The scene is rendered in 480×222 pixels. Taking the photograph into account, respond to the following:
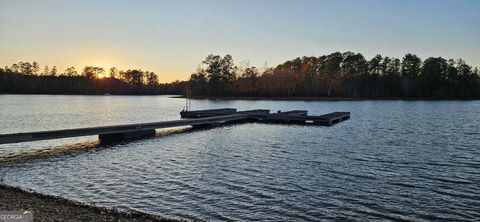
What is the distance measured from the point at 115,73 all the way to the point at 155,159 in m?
179

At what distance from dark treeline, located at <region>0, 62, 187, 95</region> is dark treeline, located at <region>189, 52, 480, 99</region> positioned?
2096 inches

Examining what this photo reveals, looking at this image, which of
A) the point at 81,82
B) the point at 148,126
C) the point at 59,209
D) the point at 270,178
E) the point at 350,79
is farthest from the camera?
the point at 81,82

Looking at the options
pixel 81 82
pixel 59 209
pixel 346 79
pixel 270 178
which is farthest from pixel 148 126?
pixel 81 82

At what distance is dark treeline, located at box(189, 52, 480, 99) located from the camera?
11638 cm

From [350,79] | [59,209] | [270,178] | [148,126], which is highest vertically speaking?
[350,79]

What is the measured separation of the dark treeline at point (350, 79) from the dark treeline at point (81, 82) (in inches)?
2096

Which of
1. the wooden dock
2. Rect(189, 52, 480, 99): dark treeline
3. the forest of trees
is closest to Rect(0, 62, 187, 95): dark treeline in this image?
the forest of trees

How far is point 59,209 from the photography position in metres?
9.46

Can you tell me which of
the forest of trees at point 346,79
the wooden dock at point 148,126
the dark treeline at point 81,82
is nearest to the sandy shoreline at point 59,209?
the wooden dock at point 148,126

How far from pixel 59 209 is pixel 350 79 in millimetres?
122394

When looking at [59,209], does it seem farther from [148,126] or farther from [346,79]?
[346,79]

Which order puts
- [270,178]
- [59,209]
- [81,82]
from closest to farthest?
[59,209] → [270,178] → [81,82]

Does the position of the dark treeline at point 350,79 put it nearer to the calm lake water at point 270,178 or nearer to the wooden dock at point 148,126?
the wooden dock at point 148,126

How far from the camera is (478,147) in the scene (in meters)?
21.8
